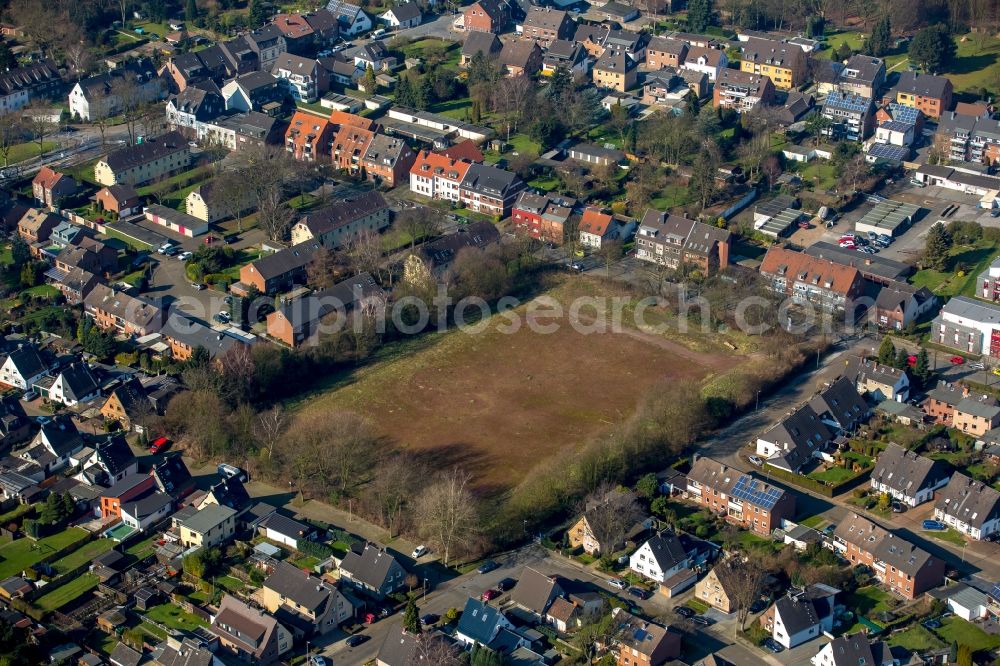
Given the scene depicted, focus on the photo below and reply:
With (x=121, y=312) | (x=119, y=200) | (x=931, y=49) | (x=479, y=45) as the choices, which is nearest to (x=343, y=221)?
(x=119, y=200)

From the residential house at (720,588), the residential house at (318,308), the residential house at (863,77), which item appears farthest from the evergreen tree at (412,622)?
the residential house at (863,77)

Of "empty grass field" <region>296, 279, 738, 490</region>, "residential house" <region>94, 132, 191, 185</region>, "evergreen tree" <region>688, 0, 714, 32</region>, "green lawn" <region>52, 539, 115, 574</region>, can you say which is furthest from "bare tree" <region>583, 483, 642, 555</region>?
"evergreen tree" <region>688, 0, 714, 32</region>

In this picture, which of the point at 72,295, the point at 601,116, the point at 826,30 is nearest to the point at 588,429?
the point at 72,295

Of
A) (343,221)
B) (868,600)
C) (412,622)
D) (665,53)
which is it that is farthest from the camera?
(665,53)

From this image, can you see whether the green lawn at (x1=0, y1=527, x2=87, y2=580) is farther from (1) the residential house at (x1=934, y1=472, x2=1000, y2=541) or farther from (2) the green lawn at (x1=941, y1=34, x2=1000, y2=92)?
(2) the green lawn at (x1=941, y1=34, x2=1000, y2=92)

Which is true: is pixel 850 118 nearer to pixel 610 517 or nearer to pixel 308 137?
pixel 308 137

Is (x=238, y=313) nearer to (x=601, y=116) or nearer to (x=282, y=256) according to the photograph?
(x=282, y=256)
